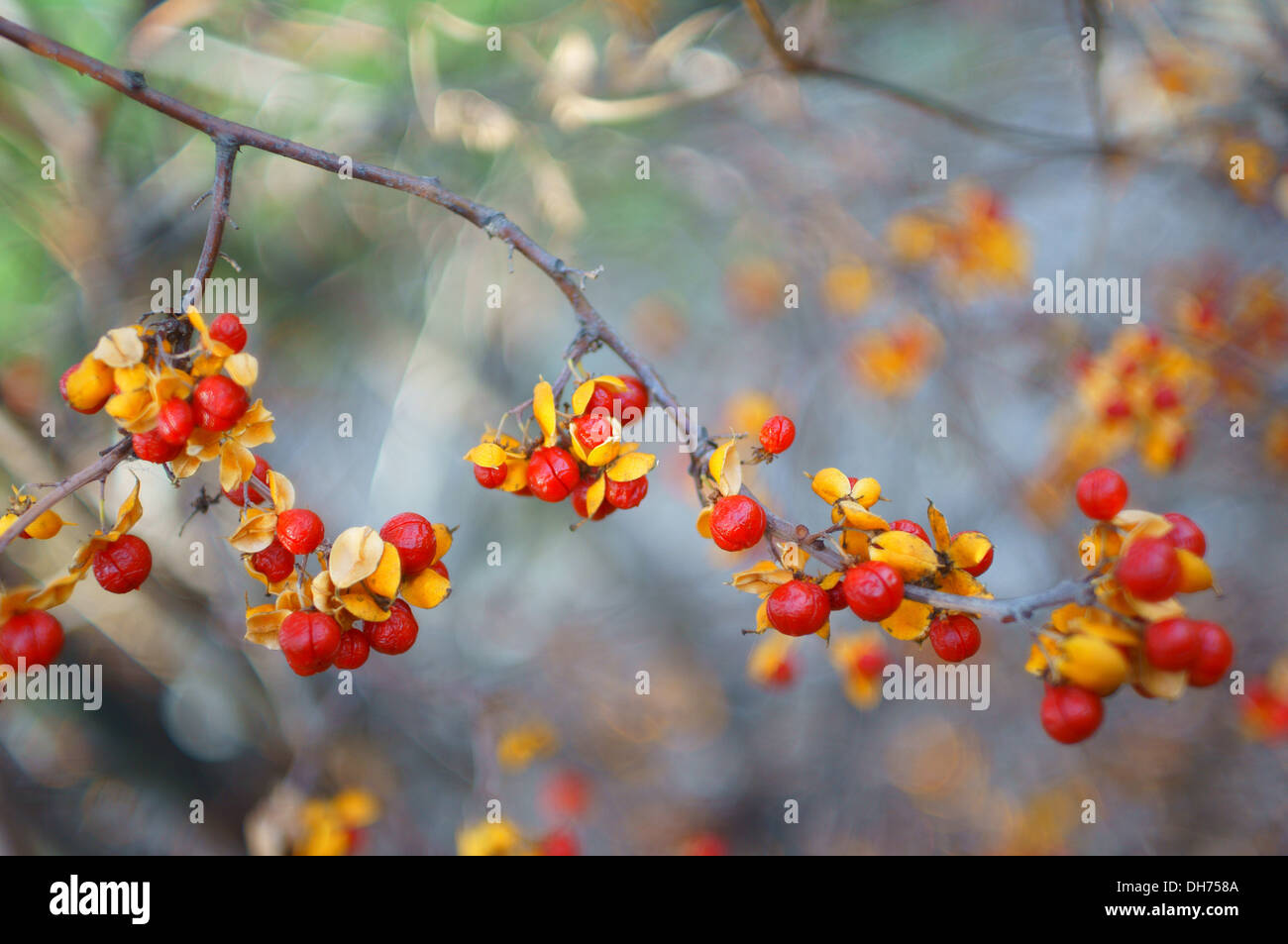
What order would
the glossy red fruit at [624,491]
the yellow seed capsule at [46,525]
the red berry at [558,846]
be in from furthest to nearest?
the red berry at [558,846] < the glossy red fruit at [624,491] < the yellow seed capsule at [46,525]

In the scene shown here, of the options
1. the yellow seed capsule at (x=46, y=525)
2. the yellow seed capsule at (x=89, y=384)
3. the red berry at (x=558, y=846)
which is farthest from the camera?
the red berry at (x=558, y=846)

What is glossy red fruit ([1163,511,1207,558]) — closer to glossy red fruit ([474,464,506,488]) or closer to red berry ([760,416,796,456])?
red berry ([760,416,796,456])

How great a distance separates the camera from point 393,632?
1.15 m

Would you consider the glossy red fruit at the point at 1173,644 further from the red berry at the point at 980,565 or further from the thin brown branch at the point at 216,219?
the thin brown branch at the point at 216,219

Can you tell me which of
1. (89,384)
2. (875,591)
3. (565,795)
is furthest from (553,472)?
(565,795)

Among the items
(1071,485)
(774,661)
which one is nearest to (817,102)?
(1071,485)

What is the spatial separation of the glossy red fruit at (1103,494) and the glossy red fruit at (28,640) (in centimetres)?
150

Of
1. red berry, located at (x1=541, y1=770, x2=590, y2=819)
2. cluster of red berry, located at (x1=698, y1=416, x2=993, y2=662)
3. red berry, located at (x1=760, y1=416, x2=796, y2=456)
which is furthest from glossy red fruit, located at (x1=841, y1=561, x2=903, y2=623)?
red berry, located at (x1=541, y1=770, x2=590, y2=819)

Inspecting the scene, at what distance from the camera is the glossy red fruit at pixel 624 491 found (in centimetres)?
118

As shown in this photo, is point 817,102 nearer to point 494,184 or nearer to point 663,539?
point 494,184

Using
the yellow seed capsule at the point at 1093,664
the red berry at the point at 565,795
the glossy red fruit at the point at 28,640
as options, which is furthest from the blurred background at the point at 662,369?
the yellow seed capsule at the point at 1093,664

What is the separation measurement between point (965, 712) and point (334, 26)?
4139mm

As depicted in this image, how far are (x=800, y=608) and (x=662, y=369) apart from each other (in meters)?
3.36
